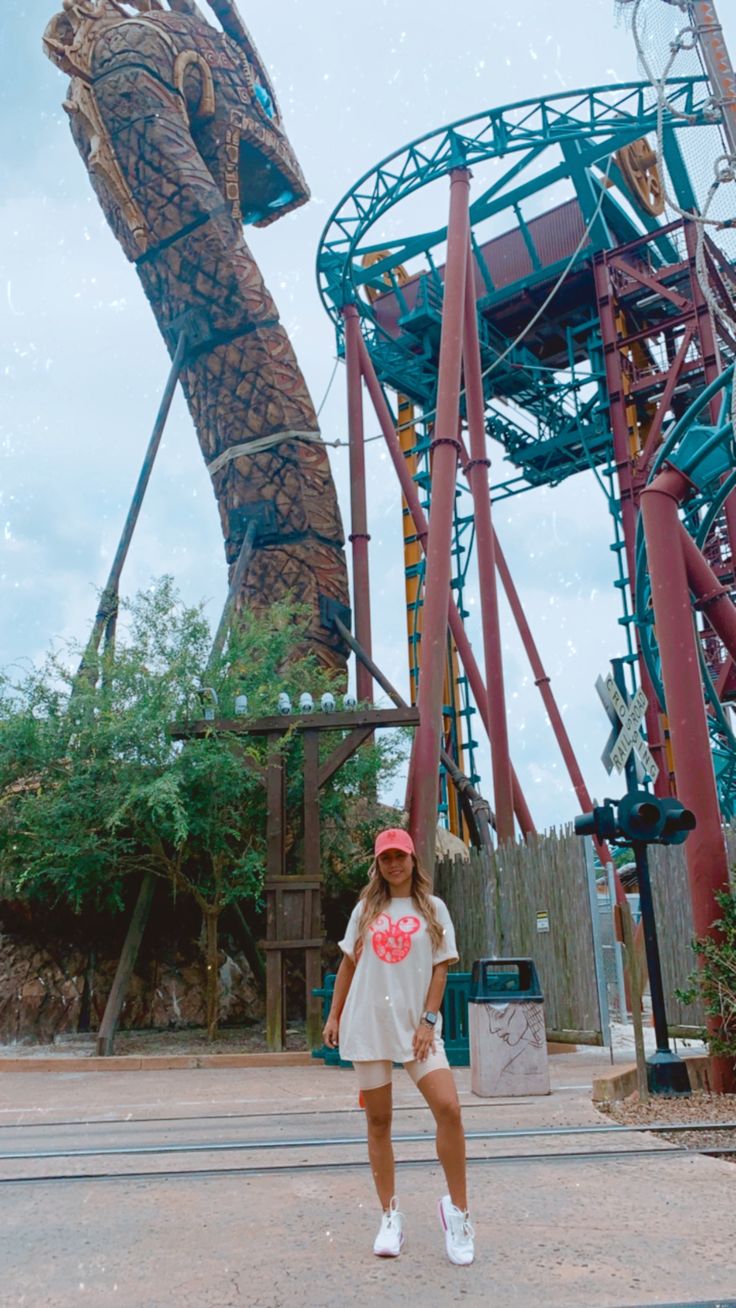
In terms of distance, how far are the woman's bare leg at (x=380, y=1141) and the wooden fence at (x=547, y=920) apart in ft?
22.9

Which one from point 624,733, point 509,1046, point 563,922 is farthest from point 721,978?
point 563,922

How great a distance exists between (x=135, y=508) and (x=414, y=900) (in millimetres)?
14263

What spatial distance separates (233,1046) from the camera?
35.9 ft

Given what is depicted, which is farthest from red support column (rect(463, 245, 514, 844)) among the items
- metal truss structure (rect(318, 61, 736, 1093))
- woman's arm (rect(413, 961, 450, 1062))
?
woman's arm (rect(413, 961, 450, 1062))

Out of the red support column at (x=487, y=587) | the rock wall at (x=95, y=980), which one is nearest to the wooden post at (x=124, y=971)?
the rock wall at (x=95, y=980)

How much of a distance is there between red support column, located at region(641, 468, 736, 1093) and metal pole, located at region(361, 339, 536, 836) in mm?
8905

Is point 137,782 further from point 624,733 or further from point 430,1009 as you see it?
point 430,1009

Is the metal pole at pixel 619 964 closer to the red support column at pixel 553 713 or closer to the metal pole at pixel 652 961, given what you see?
the metal pole at pixel 652 961

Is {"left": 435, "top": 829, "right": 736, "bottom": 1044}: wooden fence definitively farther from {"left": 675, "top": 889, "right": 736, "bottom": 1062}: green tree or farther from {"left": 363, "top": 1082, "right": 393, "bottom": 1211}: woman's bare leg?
{"left": 363, "top": 1082, "right": 393, "bottom": 1211}: woman's bare leg

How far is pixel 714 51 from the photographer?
35.4 ft

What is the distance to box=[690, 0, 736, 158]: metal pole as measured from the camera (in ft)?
34.6

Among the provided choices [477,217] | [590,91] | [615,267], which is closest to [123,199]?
[477,217]

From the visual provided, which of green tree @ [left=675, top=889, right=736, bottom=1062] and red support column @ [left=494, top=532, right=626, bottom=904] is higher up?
red support column @ [left=494, top=532, right=626, bottom=904]

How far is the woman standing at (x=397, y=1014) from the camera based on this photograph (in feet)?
10.2
